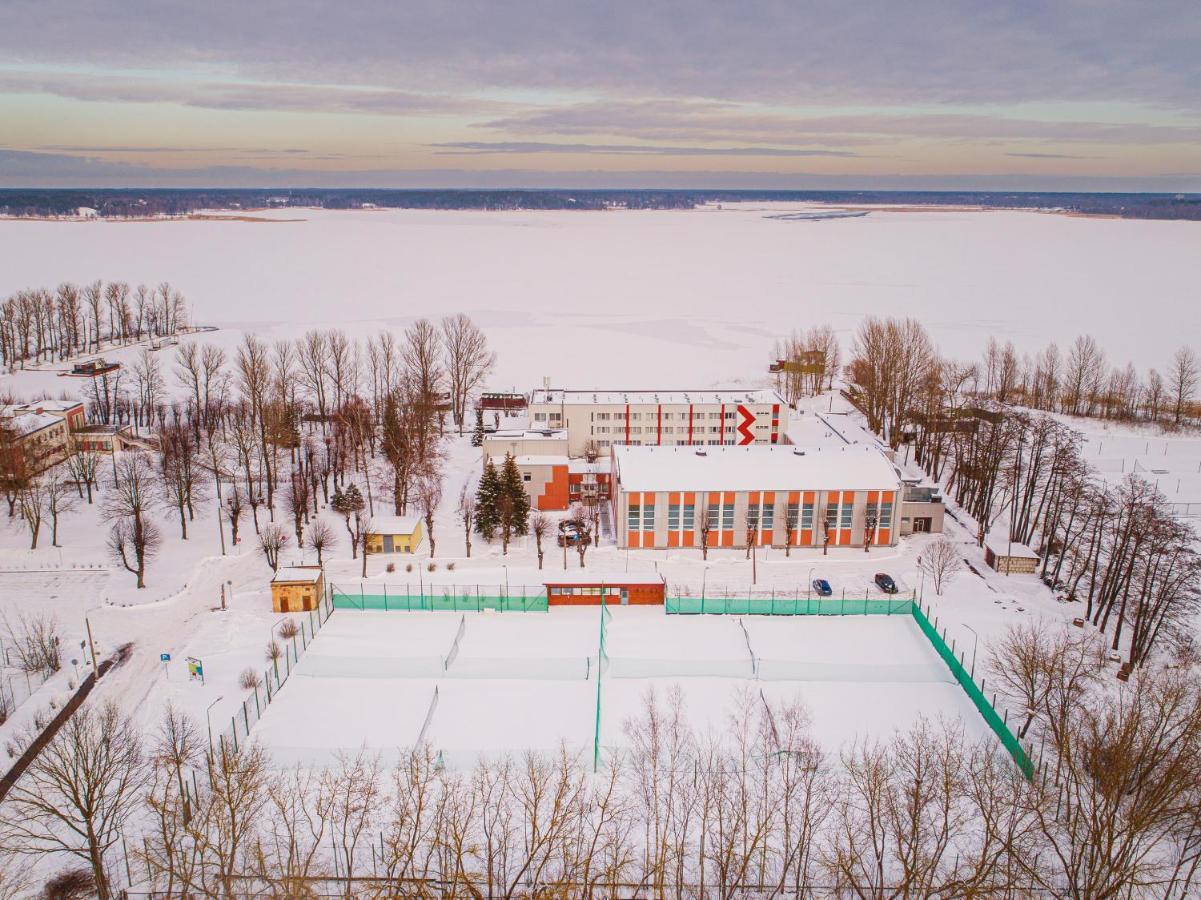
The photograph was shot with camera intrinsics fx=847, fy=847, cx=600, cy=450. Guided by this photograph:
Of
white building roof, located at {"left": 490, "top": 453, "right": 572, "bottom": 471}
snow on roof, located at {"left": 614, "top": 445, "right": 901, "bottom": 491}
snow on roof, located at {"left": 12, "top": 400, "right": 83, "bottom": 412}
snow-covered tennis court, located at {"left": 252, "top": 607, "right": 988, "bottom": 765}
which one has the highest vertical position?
snow on roof, located at {"left": 12, "top": 400, "right": 83, "bottom": 412}

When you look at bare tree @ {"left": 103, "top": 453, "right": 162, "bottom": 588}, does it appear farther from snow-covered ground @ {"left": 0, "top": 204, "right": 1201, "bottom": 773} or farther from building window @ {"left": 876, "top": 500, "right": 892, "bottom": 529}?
building window @ {"left": 876, "top": 500, "right": 892, "bottom": 529}

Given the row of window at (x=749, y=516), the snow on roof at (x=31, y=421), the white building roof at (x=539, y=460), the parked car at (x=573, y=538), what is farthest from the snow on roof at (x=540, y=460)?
the snow on roof at (x=31, y=421)

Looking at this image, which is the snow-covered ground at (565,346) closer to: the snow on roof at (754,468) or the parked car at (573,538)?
the parked car at (573,538)

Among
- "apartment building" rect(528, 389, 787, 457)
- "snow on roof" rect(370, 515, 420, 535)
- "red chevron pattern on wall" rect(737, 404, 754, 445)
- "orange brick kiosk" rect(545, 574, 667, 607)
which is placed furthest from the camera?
"red chevron pattern on wall" rect(737, 404, 754, 445)

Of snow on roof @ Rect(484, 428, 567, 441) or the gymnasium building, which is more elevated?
snow on roof @ Rect(484, 428, 567, 441)

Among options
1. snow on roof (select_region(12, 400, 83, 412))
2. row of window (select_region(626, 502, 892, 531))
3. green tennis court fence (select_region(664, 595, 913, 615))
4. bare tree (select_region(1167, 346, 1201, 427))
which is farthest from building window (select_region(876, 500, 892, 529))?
snow on roof (select_region(12, 400, 83, 412))

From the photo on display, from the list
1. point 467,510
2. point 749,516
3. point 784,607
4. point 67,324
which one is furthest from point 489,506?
point 67,324
